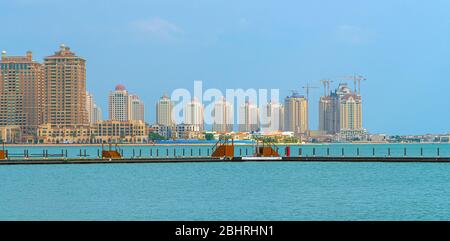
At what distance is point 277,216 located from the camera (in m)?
41.2

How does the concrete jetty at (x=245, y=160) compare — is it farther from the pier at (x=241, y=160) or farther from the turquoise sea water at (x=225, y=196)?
the turquoise sea water at (x=225, y=196)

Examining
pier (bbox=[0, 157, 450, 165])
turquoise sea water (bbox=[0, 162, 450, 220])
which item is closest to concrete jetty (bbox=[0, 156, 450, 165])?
pier (bbox=[0, 157, 450, 165])

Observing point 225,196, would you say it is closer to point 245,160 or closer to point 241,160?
point 241,160

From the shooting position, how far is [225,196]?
178ft

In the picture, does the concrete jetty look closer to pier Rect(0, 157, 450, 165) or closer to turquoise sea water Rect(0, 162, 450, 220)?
pier Rect(0, 157, 450, 165)

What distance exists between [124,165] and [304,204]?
57.6m

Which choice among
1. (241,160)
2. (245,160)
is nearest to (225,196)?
(241,160)

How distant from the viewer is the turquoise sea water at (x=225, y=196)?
137ft

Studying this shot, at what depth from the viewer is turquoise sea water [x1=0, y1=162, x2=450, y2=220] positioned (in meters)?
41.9

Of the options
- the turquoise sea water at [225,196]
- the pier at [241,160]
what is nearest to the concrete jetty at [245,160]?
the pier at [241,160]

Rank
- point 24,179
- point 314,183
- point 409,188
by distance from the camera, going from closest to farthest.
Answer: point 409,188, point 314,183, point 24,179

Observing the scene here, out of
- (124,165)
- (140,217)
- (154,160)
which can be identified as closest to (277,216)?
(140,217)
